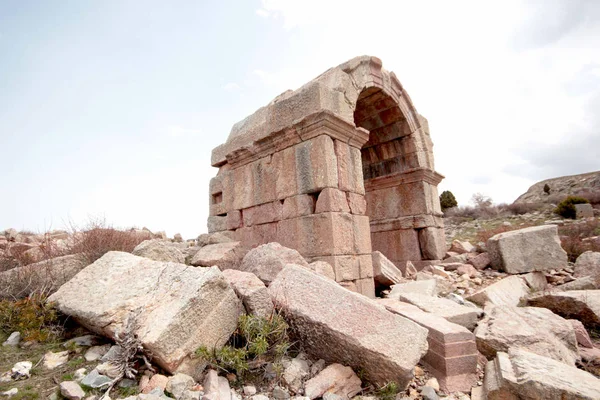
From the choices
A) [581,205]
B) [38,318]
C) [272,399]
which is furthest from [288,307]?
[581,205]

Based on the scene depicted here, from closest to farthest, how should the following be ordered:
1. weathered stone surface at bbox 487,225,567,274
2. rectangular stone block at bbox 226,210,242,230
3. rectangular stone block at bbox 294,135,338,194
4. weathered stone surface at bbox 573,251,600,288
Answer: rectangular stone block at bbox 294,135,338,194
weathered stone surface at bbox 573,251,600,288
weathered stone surface at bbox 487,225,567,274
rectangular stone block at bbox 226,210,242,230

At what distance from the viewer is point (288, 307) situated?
2.41m

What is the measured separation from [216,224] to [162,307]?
143 inches

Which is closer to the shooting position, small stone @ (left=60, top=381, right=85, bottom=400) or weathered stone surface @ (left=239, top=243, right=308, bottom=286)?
small stone @ (left=60, top=381, right=85, bottom=400)

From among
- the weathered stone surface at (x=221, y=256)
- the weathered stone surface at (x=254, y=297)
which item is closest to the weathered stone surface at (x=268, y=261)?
the weathered stone surface at (x=254, y=297)

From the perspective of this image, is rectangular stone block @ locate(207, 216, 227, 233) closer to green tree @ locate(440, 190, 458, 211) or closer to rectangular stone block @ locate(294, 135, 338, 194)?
rectangular stone block @ locate(294, 135, 338, 194)

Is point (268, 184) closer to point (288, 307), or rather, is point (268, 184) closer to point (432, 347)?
point (288, 307)

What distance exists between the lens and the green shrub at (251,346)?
6.88 feet

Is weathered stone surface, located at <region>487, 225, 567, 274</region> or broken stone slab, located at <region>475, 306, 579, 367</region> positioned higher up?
weathered stone surface, located at <region>487, 225, 567, 274</region>

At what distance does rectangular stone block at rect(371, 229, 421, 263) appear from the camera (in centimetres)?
663

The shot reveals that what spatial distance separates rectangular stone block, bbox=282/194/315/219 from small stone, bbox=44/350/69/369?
284 cm

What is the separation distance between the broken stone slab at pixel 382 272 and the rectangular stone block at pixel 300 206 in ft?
4.27

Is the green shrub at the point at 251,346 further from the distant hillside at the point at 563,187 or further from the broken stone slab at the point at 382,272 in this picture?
the distant hillside at the point at 563,187

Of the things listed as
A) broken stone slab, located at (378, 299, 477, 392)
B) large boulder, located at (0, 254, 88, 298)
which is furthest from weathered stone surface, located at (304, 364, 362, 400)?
large boulder, located at (0, 254, 88, 298)
